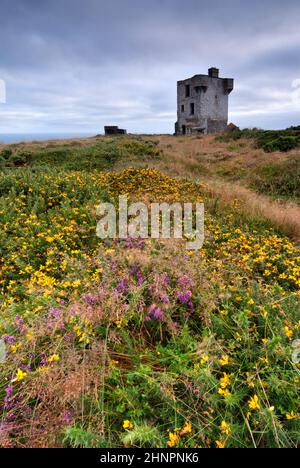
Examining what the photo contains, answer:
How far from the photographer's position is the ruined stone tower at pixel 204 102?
111 feet

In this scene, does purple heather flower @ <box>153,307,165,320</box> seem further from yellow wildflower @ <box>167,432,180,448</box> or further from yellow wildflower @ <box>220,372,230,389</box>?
yellow wildflower @ <box>167,432,180,448</box>

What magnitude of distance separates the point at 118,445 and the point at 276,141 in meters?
18.1

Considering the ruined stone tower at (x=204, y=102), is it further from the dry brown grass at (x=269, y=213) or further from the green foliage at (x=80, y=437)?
the green foliage at (x=80, y=437)

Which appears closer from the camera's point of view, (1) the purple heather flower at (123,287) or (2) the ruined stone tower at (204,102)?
(1) the purple heather flower at (123,287)

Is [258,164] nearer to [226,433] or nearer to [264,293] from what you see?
[264,293]

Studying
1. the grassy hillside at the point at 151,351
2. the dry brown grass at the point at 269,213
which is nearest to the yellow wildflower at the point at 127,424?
the grassy hillside at the point at 151,351

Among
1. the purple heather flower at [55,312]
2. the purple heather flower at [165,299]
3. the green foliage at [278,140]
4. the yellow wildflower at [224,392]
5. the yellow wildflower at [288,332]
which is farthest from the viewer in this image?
the green foliage at [278,140]

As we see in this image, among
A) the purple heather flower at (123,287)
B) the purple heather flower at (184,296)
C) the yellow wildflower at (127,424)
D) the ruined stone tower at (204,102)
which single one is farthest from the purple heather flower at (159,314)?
the ruined stone tower at (204,102)

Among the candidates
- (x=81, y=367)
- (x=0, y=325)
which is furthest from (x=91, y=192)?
(x=81, y=367)

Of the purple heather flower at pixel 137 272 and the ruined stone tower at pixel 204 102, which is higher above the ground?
the ruined stone tower at pixel 204 102

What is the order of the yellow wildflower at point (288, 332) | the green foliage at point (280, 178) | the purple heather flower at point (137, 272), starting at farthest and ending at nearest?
1. the green foliage at point (280, 178)
2. the purple heather flower at point (137, 272)
3. the yellow wildflower at point (288, 332)

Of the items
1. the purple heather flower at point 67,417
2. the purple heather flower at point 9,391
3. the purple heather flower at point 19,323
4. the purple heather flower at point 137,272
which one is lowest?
the purple heather flower at point 67,417

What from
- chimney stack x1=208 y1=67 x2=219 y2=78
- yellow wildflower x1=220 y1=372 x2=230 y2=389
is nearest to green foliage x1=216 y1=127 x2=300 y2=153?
yellow wildflower x1=220 y1=372 x2=230 y2=389
